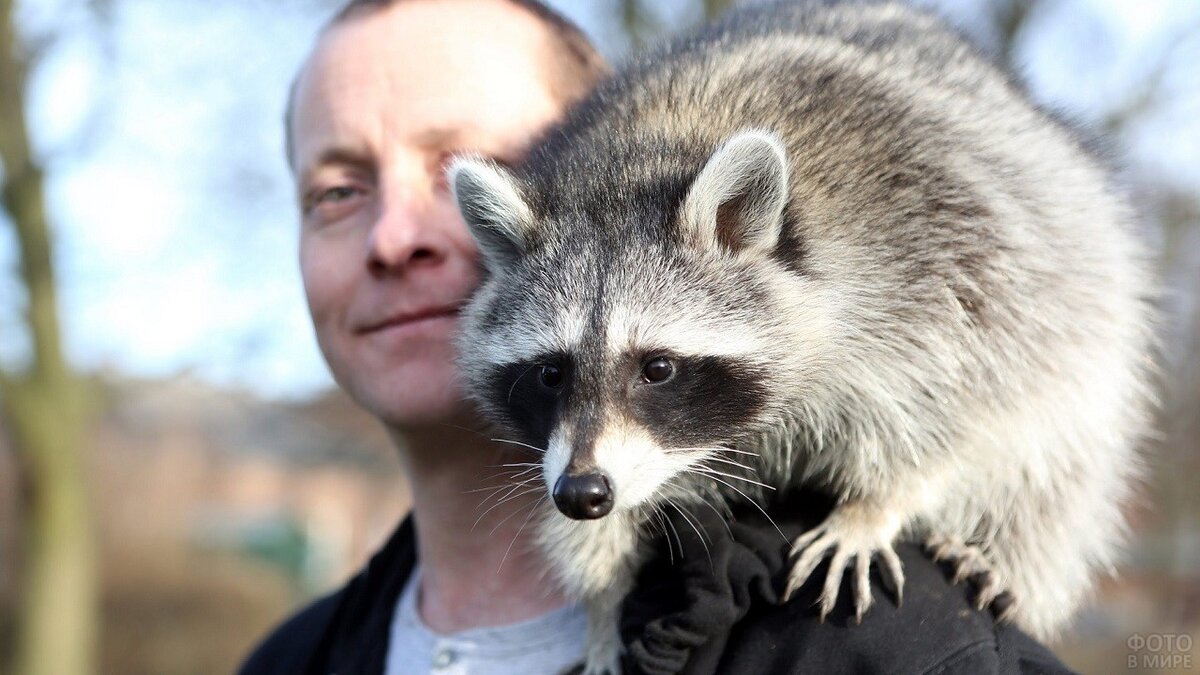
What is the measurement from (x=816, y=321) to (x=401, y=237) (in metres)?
1.04

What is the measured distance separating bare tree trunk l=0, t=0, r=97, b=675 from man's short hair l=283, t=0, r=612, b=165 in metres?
7.39

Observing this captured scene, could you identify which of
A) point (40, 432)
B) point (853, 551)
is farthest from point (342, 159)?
point (40, 432)

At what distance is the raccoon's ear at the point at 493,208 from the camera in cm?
235

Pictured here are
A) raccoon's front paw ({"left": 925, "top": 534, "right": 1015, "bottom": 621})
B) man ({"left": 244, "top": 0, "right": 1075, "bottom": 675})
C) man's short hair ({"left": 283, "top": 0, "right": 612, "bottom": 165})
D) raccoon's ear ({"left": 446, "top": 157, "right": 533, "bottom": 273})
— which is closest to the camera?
raccoon's front paw ({"left": 925, "top": 534, "right": 1015, "bottom": 621})

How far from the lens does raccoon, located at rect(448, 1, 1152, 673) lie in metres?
2.17

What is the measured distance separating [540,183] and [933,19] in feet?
4.47

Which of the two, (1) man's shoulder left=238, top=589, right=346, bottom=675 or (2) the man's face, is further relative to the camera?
(1) man's shoulder left=238, top=589, right=346, bottom=675

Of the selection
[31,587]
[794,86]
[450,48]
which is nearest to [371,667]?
[450,48]

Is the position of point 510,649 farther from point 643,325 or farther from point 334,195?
point 334,195

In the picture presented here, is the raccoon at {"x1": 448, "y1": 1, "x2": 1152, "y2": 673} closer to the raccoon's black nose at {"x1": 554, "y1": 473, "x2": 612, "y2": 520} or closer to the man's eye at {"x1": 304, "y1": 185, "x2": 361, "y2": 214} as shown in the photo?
the raccoon's black nose at {"x1": 554, "y1": 473, "x2": 612, "y2": 520}

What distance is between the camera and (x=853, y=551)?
2078mm

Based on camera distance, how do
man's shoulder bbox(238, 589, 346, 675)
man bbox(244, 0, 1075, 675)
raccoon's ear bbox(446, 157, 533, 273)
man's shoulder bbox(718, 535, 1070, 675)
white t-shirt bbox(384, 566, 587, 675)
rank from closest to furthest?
1. man's shoulder bbox(718, 535, 1070, 675)
2. raccoon's ear bbox(446, 157, 533, 273)
3. white t-shirt bbox(384, 566, 587, 675)
4. man bbox(244, 0, 1075, 675)
5. man's shoulder bbox(238, 589, 346, 675)

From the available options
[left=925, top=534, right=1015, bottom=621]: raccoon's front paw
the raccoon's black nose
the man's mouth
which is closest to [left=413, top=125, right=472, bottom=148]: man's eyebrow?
the man's mouth

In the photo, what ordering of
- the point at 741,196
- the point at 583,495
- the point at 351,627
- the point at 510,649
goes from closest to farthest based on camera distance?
the point at 583,495, the point at 741,196, the point at 510,649, the point at 351,627
